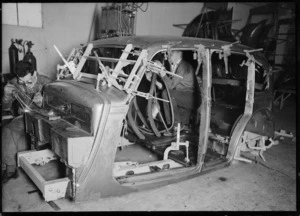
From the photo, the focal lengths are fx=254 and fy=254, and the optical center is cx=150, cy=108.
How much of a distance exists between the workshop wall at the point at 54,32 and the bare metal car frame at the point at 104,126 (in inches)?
137

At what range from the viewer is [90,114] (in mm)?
2516

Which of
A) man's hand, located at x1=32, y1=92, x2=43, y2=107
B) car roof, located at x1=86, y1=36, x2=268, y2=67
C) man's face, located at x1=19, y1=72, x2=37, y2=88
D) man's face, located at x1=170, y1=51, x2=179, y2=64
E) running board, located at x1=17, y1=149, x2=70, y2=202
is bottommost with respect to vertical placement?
running board, located at x1=17, y1=149, x2=70, y2=202

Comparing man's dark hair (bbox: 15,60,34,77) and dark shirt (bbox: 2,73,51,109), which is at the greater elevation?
man's dark hair (bbox: 15,60,34,77)

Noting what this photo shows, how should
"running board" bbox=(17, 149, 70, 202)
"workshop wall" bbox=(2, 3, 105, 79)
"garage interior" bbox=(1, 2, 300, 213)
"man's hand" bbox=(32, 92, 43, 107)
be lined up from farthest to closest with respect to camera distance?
"workshop wall" bbox=(2, 3, 105, 79) → "man's hand" bbox=(32, 92, 43, 107) → "garage interior" bbox=(1, 2, 300, 213) → "running board" bbox=(17, 149, 70, 202)

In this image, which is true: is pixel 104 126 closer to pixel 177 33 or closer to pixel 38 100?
pixel 38 100

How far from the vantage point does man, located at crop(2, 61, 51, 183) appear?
10.8ft

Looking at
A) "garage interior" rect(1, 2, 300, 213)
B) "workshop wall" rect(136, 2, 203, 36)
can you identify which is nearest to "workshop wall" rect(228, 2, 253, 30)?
"garage interior" rect(1, 2, 300, 213)

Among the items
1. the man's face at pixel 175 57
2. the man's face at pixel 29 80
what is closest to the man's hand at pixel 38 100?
the man's face at pixel 29 80

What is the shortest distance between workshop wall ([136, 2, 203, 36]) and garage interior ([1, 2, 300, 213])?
3cm

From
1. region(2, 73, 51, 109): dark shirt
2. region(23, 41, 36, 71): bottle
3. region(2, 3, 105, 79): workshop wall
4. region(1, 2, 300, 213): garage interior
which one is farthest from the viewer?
region(2, 3, 105, 79): workshop wall

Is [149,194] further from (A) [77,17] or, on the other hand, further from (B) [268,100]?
(A) [77,17]

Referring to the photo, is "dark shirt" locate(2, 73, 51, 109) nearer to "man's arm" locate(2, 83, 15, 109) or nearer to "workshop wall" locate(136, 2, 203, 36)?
"man's arm" locate(2, 83, 15, 109)

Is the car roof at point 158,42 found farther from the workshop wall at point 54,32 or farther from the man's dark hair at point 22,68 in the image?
the workshop wall at point 54,32

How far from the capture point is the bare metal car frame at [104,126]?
248 centimetres
